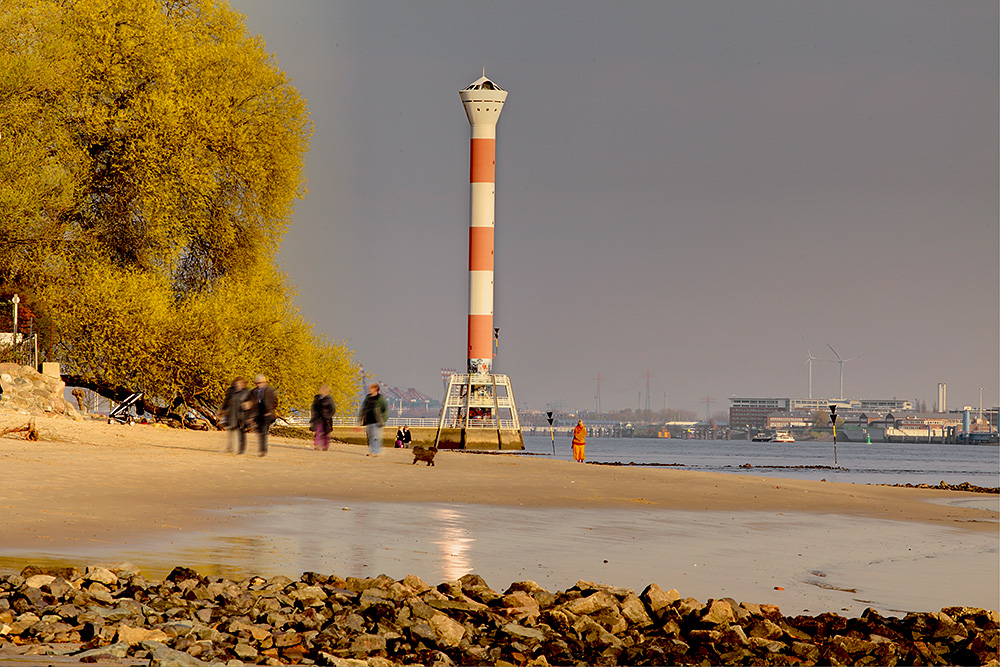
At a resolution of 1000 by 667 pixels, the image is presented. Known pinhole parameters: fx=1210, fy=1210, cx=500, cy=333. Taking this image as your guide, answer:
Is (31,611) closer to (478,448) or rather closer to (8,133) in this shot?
(8,133)

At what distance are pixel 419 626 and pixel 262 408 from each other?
1699 cm

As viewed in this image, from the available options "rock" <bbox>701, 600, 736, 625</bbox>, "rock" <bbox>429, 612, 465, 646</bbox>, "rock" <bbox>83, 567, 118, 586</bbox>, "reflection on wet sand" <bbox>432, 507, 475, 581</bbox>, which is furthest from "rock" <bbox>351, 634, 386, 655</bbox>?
"reflection on wet sand" <bbox>432, 507, 475, 581</bbox>

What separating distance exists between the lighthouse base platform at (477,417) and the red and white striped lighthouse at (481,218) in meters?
0.87

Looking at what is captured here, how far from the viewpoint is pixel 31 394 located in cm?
2850

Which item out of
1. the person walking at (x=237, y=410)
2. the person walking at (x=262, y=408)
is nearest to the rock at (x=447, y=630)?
the person walking at (x=262, y=408)

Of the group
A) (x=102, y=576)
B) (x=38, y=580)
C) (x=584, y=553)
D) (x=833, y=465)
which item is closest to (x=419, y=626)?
(x=102, y=576)

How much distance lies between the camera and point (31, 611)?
293 inches

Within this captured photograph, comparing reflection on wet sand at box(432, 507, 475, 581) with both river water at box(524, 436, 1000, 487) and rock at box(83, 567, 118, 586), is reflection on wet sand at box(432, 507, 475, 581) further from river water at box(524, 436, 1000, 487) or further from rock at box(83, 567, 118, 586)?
river water at box(524, 436, 1000, 487)

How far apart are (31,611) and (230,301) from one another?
28.3m

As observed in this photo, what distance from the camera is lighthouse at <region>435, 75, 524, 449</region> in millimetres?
60250

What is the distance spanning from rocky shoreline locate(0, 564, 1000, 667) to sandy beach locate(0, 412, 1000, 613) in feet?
3.67

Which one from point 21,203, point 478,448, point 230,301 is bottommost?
point 478,448

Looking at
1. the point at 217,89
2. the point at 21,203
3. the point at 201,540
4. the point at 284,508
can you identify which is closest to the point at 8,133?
the point at 21,203

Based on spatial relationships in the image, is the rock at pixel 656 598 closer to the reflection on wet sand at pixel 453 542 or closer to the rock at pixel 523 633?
the rock at pixel 523 633
